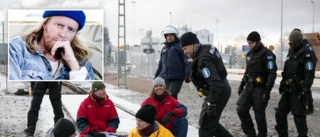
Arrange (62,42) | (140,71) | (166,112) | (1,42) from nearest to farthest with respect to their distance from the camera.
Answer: (166,112), (62,42), (1,42), (140,71)

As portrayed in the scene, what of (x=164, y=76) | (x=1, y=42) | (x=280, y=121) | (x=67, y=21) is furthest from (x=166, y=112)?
(x=1, y=42)

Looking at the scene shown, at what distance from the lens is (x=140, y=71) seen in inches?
1409

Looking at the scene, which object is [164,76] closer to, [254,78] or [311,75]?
[254,78]

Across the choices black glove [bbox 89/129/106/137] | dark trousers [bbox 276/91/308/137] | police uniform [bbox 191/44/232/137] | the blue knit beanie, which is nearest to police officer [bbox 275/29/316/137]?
dark trousers [bbox 276/91/308/137]

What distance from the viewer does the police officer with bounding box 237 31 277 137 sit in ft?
18.3

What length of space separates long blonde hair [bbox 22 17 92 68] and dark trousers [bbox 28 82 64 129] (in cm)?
55

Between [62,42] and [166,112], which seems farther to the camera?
[62,42]

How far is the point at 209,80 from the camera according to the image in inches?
170

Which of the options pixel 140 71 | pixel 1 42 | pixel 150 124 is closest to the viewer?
pixel 150 124

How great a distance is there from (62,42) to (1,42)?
7890 mm

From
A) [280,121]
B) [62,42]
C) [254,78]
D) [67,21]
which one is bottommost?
[280,121]

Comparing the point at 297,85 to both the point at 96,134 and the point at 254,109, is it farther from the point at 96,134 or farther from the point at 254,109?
the point at 96,134

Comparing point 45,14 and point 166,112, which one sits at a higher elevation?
point 45,14

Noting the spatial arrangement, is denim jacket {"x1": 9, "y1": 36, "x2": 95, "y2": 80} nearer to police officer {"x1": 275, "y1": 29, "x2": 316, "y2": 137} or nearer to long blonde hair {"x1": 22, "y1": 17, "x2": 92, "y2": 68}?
long blonde hair {"x1": 22, "y1": 17, "x2": 92, "y2": 68}
